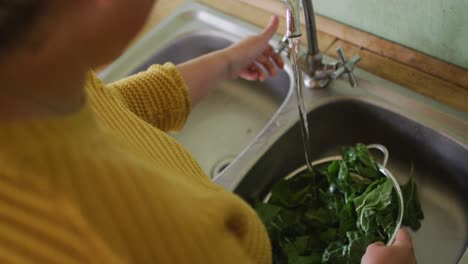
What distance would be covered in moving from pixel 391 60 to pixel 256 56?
239 millimetres

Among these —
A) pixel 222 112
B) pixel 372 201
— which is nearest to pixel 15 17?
pixel 372 201

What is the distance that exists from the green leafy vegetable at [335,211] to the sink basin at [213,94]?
20 cm

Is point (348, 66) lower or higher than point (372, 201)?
higher

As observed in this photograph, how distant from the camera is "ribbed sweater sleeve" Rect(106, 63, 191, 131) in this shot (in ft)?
2.47

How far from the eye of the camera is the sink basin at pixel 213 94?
1.03m

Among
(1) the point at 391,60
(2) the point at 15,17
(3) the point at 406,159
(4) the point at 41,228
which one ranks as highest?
(2) the point at 15,17

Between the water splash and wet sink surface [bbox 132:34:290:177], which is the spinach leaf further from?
wet sink surface [bbox 132:34:290:177]

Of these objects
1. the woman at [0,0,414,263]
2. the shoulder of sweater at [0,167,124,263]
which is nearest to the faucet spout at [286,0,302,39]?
the woman at [0,0,414,263]

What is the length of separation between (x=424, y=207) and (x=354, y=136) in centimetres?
17

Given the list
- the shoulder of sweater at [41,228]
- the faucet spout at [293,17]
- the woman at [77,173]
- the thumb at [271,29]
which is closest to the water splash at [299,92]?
the faucet spout at [293,17]

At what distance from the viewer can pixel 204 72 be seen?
0.88 m

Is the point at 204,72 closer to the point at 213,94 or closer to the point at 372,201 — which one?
the point at 213,94

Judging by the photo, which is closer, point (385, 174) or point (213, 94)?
point (385, 174)

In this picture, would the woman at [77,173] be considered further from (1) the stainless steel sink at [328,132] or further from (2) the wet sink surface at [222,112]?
(2) the wet sink surface at [222,112]
